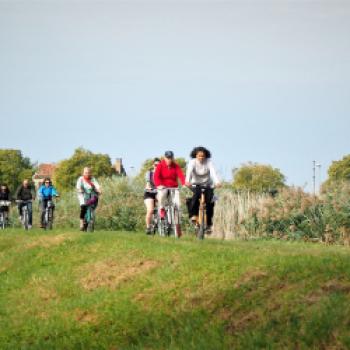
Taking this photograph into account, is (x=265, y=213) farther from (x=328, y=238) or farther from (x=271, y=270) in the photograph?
(x=271, y=270)

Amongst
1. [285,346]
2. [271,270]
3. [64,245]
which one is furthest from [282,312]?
[64,245]

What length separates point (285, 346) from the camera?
9836mm

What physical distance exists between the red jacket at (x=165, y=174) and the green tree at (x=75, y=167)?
61976 millimetres

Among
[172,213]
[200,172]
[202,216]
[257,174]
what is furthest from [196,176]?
[257,174]

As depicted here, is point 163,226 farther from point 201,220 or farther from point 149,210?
point 201,220

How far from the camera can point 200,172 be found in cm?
1792

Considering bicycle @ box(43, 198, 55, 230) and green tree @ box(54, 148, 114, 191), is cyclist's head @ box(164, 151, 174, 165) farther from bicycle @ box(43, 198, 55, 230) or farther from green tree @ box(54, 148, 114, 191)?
green tree @ box(54, 148, 114, 191)

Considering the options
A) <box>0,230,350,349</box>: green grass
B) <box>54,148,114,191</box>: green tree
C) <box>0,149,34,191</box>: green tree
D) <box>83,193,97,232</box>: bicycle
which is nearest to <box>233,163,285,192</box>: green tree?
<box>54,148,114,191</box>: green tree

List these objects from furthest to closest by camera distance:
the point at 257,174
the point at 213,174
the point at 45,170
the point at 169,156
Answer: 1. the point at 45,170
2. the point at 257,174
3. the point at 169,156
4. the point at 213,174

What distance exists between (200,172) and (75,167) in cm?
6453

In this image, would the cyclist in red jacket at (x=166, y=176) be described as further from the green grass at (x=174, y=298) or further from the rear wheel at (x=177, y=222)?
the green grass at (x=174, y=298)

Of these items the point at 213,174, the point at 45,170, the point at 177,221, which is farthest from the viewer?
the point at 45,170

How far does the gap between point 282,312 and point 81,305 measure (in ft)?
14.5

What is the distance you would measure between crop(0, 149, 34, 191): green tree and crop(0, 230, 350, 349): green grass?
6526 centimetres
